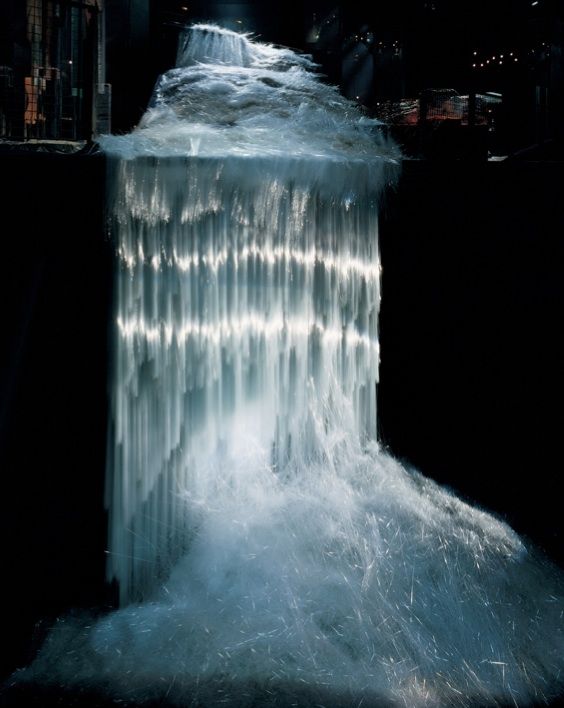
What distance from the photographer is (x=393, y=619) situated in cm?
483

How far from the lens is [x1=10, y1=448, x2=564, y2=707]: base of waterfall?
4332 mm

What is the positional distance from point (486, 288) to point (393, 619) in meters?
3.22

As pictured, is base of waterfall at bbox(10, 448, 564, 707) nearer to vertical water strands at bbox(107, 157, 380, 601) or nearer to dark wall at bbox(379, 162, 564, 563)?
vertical water strands at bbox(107, 157, 380, 601)

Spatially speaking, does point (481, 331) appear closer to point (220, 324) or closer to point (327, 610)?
point (220, 324)

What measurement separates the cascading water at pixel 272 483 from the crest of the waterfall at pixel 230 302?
0.06 feet

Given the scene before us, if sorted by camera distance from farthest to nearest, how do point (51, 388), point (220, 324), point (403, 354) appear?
point (403, 354), point (220, 324), point (51, 388)

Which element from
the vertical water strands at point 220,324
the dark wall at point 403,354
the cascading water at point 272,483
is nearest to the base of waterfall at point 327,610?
the cascading water at point 272,483

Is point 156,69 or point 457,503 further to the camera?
point 156,69

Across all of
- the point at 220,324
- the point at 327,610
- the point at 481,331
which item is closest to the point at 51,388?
the point at 220,324

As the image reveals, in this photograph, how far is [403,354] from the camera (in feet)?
20.8

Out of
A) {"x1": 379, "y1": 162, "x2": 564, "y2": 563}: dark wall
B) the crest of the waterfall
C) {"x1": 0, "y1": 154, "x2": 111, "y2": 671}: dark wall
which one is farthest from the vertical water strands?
{"x1": 379, "y1": 162, "x2": 564, "y2": 563}: dark wall

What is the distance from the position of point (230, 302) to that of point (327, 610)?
2.79 meters

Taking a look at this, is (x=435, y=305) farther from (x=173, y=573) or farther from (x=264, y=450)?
(x=173, y=573)

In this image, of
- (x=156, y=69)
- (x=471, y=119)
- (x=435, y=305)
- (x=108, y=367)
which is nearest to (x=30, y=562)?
(x=108, y=367)
